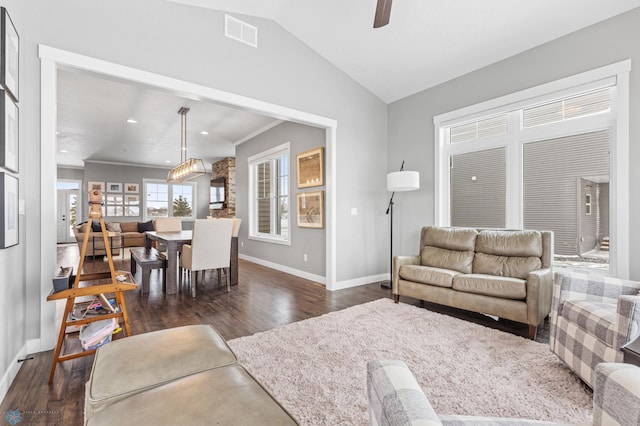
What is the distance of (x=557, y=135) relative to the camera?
3215 mm

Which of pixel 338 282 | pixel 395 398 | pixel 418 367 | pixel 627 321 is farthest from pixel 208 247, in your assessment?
pixel 627 321

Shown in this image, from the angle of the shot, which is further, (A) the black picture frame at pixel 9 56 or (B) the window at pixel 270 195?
(B) the window at pixel 270 195

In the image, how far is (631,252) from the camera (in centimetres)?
268

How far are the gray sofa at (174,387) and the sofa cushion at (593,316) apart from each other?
1855mm

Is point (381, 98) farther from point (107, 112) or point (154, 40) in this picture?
point (107, 112)

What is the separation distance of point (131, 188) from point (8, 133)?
31.4ft

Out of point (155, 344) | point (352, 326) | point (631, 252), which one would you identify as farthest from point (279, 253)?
point (631, 252)

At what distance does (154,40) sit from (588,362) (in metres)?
4.17

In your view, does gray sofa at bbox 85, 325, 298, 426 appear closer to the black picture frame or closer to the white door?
the black picture frame

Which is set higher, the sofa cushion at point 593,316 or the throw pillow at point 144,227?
the throw pillow at point 144,227

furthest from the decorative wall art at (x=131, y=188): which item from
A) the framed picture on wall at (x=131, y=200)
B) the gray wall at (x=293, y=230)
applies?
the gray wall at (x=293, y=230)

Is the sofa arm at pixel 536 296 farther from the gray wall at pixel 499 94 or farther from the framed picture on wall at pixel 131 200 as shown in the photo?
the framed picture on wall at pixel 131 200

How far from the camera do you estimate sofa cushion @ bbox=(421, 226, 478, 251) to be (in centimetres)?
353

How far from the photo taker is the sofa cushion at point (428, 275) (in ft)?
10.2
